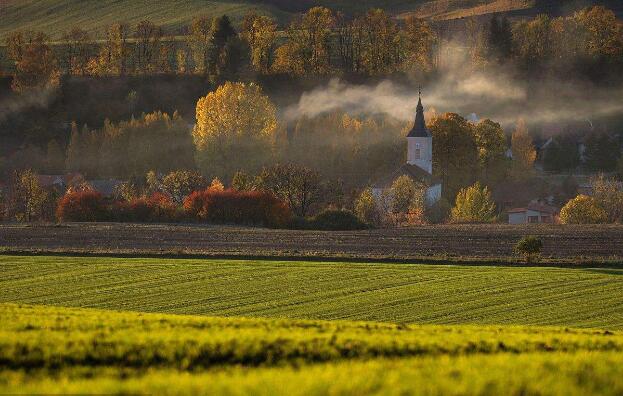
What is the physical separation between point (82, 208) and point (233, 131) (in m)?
30.3

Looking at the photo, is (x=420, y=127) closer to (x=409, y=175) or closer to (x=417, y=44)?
(x=409, y=175)

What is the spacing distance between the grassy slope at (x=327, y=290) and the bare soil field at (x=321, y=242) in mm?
5203

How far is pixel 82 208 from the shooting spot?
323 ft

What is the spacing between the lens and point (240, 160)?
410 ft

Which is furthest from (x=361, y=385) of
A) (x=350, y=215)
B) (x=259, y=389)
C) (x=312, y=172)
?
(x=312, y=172)

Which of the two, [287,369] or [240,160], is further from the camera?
[240,160]

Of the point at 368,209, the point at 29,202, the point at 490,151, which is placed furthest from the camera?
the point at 490,151

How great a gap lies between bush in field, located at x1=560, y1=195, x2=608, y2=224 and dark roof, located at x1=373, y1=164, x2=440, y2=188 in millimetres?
15416

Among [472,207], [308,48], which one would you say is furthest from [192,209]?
[308,48]

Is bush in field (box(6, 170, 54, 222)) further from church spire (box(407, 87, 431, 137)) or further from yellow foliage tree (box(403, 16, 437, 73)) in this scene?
yellow foliage tree (box(403, 16, 437, 73))

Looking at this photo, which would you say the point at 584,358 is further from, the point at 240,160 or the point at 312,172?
the point at 240,160

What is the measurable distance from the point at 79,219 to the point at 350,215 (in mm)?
22558

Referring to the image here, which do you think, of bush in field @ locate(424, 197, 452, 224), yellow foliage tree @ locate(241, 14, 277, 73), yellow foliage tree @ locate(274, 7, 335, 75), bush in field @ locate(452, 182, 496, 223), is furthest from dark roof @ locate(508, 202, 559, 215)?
yellow foliage tree @ locate(241, 14, 277, 73)

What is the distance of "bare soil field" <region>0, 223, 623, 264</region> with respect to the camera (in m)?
65.6
